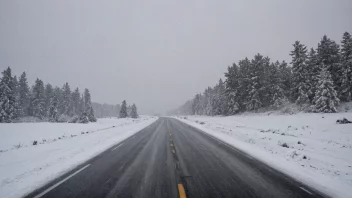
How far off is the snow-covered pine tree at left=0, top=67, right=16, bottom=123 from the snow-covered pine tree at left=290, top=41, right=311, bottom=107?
65774 millimetres

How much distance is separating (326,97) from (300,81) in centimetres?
863

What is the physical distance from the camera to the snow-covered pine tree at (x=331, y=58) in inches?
1272

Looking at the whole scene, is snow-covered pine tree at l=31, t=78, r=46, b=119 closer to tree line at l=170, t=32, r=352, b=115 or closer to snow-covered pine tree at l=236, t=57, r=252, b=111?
tree line at l=170, t=32, r=352, b=115

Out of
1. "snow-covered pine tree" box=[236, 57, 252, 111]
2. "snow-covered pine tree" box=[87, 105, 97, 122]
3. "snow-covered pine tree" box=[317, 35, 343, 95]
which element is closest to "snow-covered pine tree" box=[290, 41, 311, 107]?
"snow-covered pine tree" box=[317, 35, 343, 95]

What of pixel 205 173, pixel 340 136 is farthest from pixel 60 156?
pixel 340 136

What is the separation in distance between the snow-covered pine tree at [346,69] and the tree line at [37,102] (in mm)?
57843

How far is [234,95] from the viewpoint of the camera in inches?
A: 1906

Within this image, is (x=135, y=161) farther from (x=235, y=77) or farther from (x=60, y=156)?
(x=235, y=77)

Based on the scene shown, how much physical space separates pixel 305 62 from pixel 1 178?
45.3 meters

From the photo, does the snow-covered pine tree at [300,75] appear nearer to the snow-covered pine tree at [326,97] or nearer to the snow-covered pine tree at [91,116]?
the snow-covered pine tree at [326,97]

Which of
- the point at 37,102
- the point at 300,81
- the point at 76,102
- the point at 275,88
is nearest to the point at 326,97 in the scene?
the point at 300,81

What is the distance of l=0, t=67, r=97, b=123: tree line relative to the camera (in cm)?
4053

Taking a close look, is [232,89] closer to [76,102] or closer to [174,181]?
[174,181]

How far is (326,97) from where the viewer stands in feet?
86.8
